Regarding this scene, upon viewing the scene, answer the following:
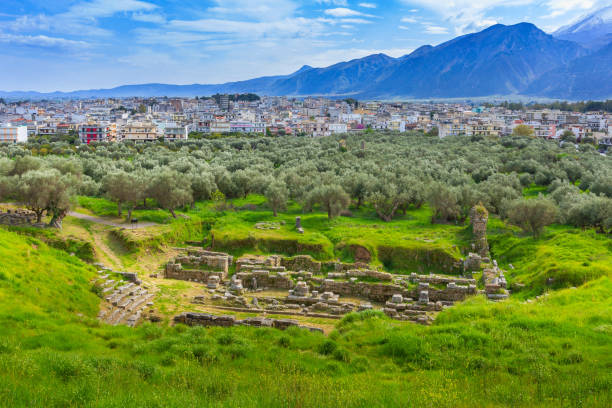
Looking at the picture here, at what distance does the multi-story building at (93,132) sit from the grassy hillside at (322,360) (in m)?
111

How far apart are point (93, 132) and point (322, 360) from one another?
122751mm

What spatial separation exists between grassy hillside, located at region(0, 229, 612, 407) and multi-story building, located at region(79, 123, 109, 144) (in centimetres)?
11070

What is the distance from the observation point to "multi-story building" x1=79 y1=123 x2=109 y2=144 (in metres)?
118

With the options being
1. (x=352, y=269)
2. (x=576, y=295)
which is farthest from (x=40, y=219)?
(x=576, y=295)

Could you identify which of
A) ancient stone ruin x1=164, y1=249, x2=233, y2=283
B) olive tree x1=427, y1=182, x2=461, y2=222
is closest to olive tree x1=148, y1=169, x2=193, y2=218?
ancient stone ruin x1=164, y1=249, x2=233, y2=283

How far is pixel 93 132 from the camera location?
4685 inches

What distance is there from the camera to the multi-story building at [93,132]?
387 ft

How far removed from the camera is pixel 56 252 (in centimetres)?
2353

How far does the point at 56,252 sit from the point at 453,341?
Answer: 66.6 feet

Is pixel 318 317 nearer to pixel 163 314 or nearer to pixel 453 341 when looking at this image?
pixel 163 314

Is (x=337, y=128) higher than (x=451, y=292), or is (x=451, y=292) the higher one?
(x=337, y=128)

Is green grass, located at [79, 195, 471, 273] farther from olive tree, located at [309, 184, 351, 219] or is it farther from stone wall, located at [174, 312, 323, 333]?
stone wall, located at [174, 312, 323, 333]

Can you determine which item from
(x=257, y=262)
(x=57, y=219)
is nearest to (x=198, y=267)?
(x=257, y=262)

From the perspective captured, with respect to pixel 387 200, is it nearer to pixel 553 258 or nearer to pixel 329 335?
pixel 553 258
